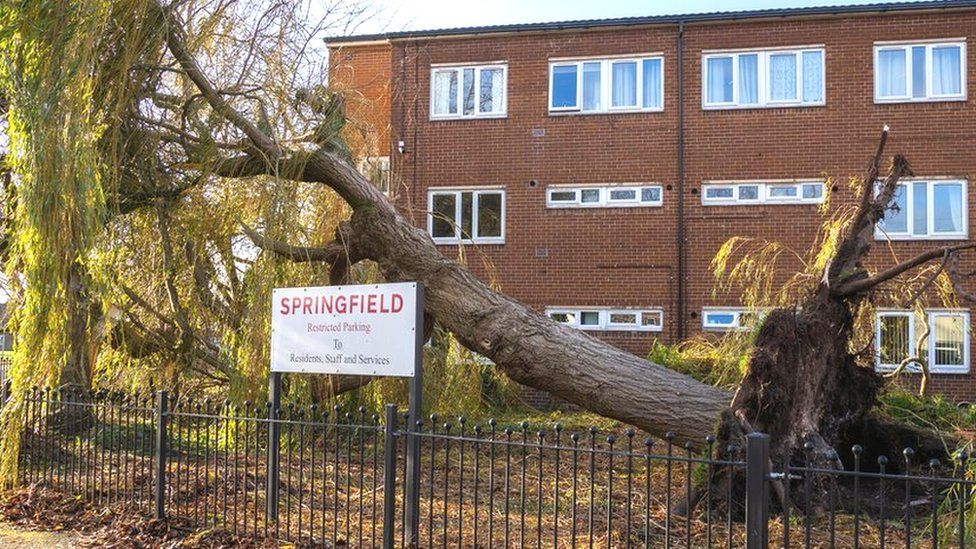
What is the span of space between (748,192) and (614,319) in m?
3.53

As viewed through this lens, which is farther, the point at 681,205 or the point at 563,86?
the point at 563,86

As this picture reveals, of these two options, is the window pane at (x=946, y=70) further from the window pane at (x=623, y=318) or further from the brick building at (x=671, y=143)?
the window pane at (x=623, y=318)

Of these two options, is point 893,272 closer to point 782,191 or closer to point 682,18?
point 782,191

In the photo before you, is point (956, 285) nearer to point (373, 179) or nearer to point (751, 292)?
point (751, 292)

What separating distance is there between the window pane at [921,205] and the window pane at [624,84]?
5.48 meters

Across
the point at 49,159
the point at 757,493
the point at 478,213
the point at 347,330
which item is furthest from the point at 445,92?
the point at 757,493

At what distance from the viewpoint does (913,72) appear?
56.1 ft

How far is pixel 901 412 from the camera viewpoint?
9164 mm

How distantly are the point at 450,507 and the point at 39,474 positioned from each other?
4.10 m

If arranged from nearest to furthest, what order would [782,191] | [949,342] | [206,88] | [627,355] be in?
[206,88] → [627,355] → [949,342] → [782,191]

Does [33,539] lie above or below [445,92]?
below

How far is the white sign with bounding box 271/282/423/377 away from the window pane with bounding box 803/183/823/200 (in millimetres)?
12630

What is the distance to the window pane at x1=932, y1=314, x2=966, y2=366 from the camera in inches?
655

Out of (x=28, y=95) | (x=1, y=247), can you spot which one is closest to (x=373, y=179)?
(x=1, y=247)
